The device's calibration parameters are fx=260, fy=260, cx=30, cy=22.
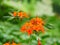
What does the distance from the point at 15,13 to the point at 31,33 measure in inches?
10.0

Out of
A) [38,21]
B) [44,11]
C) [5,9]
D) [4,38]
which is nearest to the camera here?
[38,21]

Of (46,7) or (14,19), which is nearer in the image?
(14,19)

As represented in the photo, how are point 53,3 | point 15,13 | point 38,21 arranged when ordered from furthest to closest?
1. point 53,3
2. point 15,13
3. point 38,21

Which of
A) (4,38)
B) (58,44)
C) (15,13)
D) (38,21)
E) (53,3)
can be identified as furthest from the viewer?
(53,3)

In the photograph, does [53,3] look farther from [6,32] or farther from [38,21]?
[38,21]

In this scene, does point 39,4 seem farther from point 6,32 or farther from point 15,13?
point 15,13

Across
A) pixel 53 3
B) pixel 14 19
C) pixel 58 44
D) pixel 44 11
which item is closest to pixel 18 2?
pixel 44 11

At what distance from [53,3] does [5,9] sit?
77.5 inches

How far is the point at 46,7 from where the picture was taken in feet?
18.6

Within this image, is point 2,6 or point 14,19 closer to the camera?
point 14,19

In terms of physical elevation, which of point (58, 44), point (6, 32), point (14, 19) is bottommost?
point (58, 44)

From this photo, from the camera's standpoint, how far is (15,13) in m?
2.28

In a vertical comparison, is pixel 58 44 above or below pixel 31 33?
below

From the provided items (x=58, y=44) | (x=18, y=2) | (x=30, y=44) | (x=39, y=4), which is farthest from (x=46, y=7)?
(x=30, y=44)
